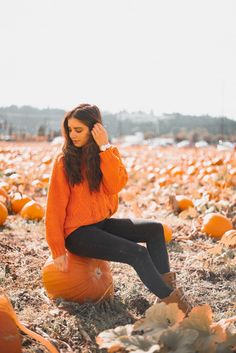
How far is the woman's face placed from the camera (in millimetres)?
3070

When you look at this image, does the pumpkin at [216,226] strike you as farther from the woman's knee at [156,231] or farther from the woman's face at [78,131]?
the woman's face at [78,131]

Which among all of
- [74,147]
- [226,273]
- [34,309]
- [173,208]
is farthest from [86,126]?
[173,208]

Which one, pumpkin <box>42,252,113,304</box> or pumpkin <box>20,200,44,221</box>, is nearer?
pumpkin <box>42,252,113,304</box>

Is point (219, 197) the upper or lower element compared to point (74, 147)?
lower

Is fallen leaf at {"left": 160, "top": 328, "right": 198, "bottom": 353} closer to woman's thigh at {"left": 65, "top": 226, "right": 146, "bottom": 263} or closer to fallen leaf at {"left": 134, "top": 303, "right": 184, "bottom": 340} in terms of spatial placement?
fallen leaf at {"left": 134, "top": 303, "right": 184, "bottom": 340}

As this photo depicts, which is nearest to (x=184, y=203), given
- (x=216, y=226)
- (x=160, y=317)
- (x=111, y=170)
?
(x=216, y=226)

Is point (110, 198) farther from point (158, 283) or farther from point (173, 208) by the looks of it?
point (173, 208)

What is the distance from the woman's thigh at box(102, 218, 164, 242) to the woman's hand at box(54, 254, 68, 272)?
34 centimetres

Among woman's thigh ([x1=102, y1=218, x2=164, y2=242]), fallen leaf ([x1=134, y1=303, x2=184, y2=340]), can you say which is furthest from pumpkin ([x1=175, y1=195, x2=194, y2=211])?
fallen leaf ([x1=134, y1=303, x2=184, y2=340])

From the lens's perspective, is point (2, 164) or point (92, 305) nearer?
point (92, 305)

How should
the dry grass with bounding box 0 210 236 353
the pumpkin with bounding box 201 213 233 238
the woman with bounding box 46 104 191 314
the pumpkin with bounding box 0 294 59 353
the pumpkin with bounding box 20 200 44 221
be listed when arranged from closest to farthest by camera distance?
the pumpkin with bounding box 0 294 59 353 < the dry grass with bounding box 0 210 236 353 < the woman with bounding box 46 104 191 314 < the pumpkin with bounding box 201 213 233 238 < the pumpkin with bounding box 20 200 44 221

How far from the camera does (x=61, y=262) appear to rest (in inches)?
118

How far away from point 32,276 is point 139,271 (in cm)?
96

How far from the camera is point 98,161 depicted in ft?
10.3
